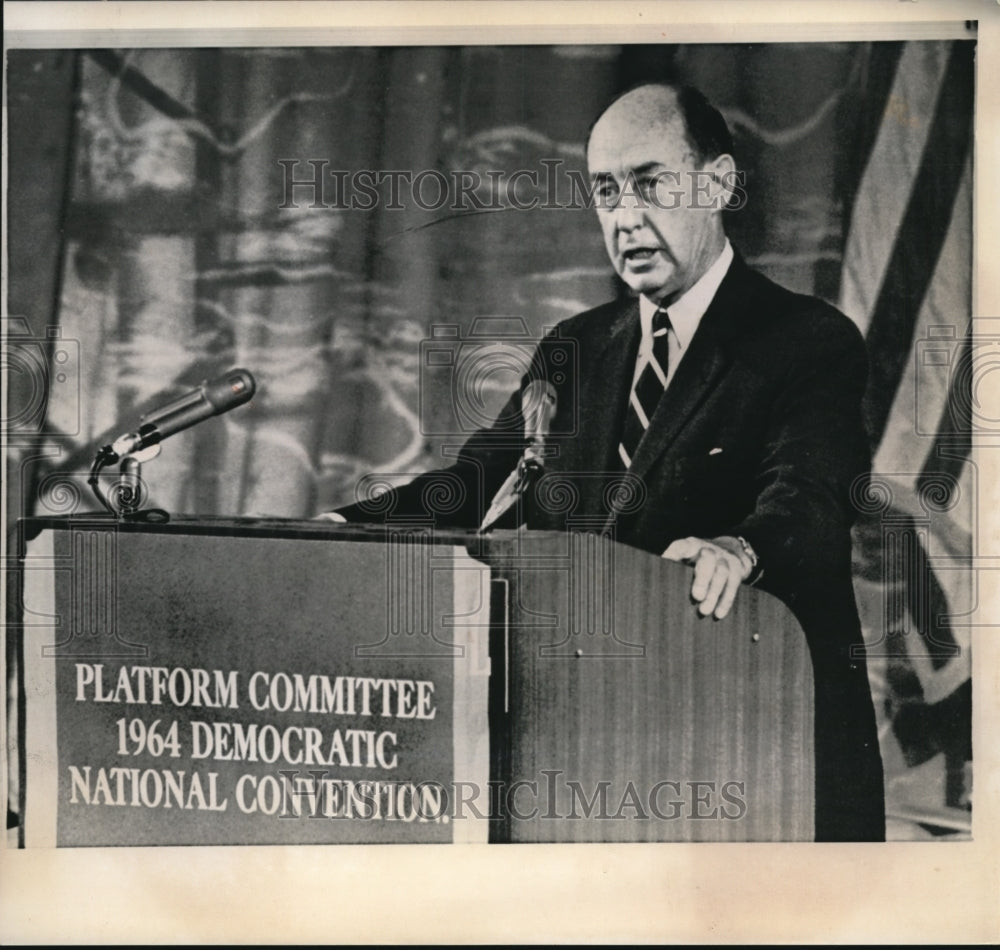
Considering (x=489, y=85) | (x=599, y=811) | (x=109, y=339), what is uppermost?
(x=489, y=85)

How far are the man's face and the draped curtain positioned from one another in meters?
0.05

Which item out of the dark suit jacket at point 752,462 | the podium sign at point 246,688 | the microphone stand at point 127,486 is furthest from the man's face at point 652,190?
the microphone stand at point 127,486

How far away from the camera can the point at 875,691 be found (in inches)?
89.7

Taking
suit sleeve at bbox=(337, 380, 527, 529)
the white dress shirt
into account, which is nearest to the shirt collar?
the white dress shirt

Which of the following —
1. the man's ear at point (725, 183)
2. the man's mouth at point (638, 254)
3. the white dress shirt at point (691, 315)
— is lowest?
the white dress shirt at point (691, 315)

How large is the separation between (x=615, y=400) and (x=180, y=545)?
1.09 meters

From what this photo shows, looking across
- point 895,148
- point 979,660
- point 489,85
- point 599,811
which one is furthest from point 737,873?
point 489,85

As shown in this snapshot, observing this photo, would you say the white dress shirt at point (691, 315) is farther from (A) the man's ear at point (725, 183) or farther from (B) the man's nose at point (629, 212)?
(B) the man's nose at point (629, 212)

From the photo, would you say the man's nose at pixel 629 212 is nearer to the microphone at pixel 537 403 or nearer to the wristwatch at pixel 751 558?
the microphone at pixel 537 403

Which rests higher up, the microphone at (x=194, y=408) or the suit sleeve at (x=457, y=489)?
the microphone at (x=194, y=408)

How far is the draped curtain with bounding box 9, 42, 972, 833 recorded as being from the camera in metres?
2.27

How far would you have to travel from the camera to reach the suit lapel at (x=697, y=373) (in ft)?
7.38

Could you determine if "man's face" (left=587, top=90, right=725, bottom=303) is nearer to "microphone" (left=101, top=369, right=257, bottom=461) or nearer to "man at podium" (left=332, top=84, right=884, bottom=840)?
"man at podium" (left=332, top=84, right=884, bottom=840)

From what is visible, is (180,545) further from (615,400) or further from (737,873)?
(737,873)
